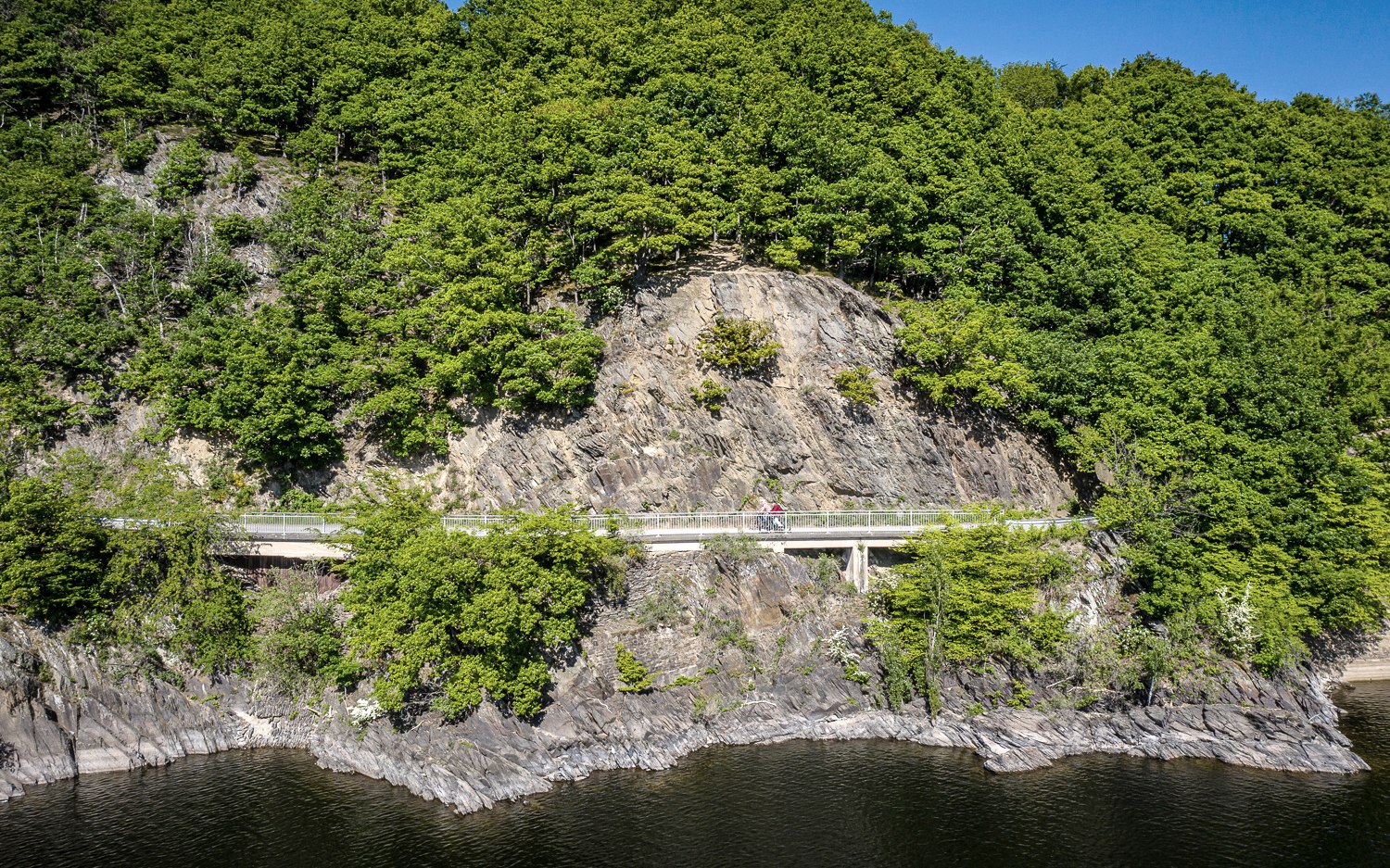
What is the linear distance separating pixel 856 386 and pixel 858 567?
10.1 metres

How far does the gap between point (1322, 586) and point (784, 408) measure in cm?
2788

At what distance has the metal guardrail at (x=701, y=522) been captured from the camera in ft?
127

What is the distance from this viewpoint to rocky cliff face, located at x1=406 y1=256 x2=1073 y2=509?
42.3 m

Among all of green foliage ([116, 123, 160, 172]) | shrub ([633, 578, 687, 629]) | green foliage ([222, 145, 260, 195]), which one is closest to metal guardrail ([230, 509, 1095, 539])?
shrub ([633, 578, 687, 629])

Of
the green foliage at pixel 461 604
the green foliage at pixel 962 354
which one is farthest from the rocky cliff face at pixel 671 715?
the green foliage at pixel 962 354

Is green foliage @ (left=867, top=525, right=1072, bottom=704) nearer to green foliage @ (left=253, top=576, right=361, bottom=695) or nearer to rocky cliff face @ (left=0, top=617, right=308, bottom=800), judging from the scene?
green foliage @ (left=253, top=576, right=361, bottom=695)

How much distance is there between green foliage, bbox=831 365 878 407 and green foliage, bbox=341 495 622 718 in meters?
17.0

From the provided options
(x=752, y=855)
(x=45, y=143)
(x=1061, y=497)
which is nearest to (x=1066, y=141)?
(x=1061, y=497)

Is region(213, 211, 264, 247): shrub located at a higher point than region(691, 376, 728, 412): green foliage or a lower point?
higher

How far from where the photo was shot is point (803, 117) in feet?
164

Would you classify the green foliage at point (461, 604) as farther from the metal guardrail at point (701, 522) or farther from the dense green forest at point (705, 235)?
the metal guardrail at point (701, 522)

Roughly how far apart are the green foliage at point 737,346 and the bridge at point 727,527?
28.4 feet

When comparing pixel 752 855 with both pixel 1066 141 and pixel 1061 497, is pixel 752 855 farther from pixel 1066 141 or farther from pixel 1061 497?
pixel 1066 141

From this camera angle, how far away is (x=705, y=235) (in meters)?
47.4
